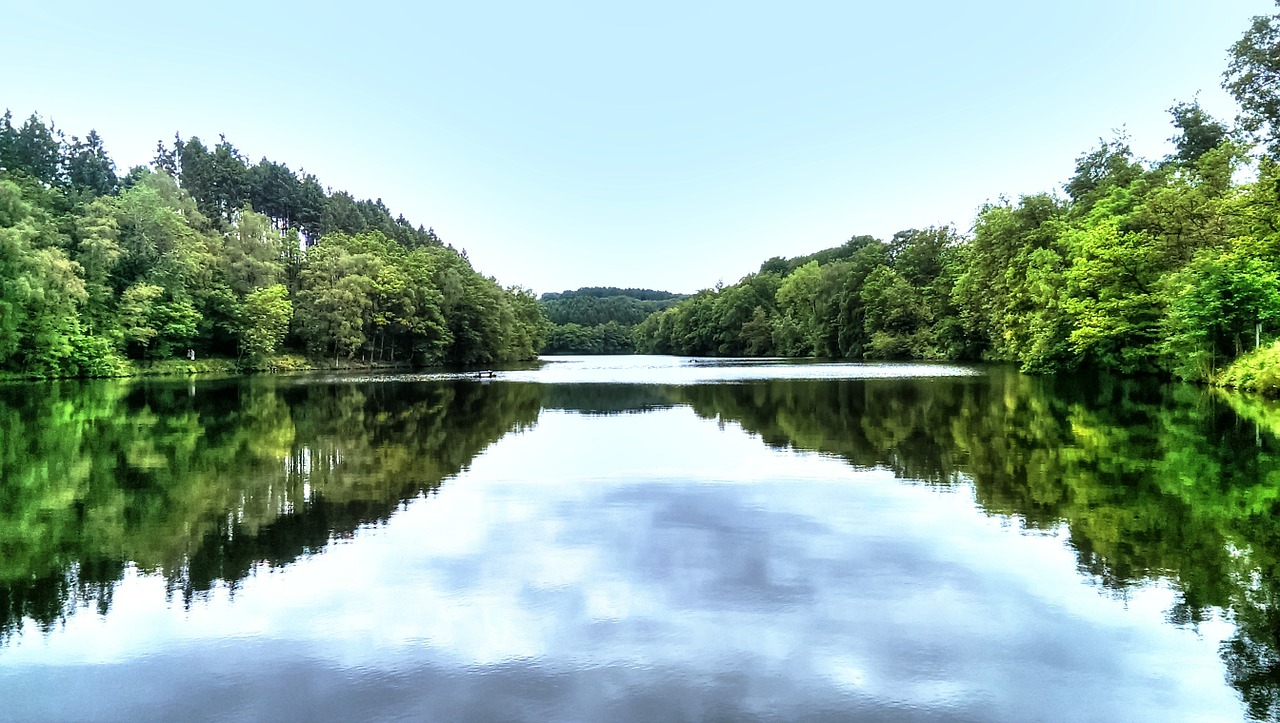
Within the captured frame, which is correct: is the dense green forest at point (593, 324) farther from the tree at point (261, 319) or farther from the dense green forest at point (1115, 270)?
the tree at point (261, 319)

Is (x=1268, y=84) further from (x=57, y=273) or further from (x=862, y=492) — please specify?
(x=57, y=273)

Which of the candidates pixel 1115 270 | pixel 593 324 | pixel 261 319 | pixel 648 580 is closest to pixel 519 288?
pixel 261 319

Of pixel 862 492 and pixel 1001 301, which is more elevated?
pixel 1001 301

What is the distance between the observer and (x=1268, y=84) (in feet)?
94.8

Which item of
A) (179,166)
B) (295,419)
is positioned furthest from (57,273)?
(179,166)

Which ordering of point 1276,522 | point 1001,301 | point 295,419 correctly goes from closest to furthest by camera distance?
1. point 1276,522
2. point 295,419
3. point 1001,301

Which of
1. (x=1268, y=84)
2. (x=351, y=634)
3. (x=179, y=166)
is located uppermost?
(x=179, y=166)

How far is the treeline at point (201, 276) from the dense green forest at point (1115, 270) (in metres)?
42.5

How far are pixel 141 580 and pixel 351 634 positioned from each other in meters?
2.72

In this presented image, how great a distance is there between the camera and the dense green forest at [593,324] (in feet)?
528

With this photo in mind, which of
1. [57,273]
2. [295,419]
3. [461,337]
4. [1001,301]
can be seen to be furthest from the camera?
[461,337]

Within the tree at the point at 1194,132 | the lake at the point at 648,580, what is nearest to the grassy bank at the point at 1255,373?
the lake at the point at 648,580

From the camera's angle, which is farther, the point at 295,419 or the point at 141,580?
the point at 295,419

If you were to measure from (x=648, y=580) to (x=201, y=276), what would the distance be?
5890cm
